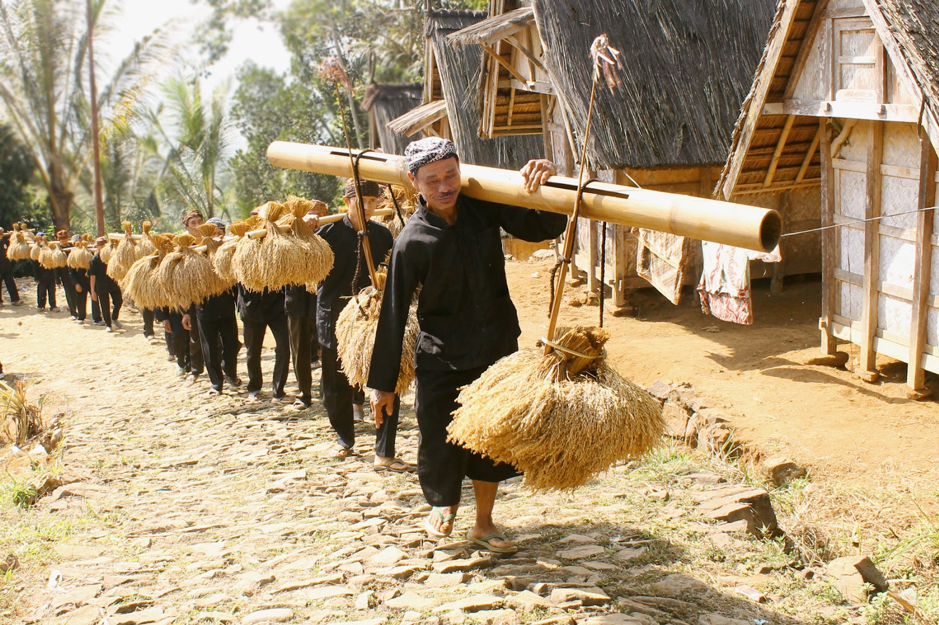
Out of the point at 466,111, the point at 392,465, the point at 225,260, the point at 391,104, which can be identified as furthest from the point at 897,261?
the point at 391,104

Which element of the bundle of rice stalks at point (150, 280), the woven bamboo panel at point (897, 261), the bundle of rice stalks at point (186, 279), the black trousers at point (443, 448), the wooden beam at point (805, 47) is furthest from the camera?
the bundle of rice stalks at point (150, 280)

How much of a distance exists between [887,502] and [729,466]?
1053 mm

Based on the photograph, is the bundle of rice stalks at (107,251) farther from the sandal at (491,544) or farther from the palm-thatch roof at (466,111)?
the sandal at (491,544)

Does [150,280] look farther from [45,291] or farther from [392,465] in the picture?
[45,291]

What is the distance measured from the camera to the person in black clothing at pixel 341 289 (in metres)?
6.42

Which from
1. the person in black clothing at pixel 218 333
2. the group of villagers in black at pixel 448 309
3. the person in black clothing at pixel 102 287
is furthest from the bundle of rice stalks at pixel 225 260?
the person in black clothing at pixel 102 287

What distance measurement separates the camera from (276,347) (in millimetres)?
8539

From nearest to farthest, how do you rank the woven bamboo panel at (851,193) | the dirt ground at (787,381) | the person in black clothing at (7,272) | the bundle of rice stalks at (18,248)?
the dirt ground at (787,381) < the woven bamboo panel at (851,193) < the bundle of rice stalks at (18,248) < the person in black clothing at (7,272)

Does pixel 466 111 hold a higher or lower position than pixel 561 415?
higher


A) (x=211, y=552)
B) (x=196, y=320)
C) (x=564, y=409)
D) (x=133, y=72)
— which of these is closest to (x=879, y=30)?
(x=564, y=409)

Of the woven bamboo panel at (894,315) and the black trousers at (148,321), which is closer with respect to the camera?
the woven bamboo panel at (894,315)

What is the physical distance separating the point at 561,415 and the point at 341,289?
3886mm

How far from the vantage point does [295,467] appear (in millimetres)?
6500

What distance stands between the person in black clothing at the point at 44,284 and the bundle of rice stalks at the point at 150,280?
454 inches
